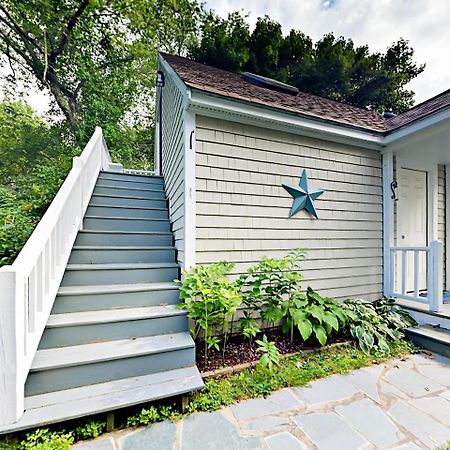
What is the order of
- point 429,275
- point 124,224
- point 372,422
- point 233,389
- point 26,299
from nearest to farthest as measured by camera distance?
point 26,299 → point 372,422 → point 233,389 → point 429,275 → point 124,224

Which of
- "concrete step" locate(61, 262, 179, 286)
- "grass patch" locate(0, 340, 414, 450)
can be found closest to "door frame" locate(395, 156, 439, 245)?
"grass patch" locate(0, 340, 414, 450)

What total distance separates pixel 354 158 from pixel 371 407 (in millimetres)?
3243

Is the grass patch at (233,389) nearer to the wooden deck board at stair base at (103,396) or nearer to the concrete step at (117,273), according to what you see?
the wooden deck board at stair base at (103,396)

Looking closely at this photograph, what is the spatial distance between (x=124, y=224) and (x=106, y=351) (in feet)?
6.81

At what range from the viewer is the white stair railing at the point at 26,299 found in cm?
161

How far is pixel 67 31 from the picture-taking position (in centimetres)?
1068

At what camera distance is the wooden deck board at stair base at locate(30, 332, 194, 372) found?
6.61ft

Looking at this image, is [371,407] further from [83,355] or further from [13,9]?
[13,9]

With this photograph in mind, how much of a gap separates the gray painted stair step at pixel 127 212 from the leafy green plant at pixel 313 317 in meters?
2.45

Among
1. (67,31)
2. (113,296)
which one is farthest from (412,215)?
(67,31)

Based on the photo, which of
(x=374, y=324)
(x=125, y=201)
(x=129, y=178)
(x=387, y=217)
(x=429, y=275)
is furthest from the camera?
(x=129, y=178)

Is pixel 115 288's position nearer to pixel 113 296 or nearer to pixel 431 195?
pixel 113 296

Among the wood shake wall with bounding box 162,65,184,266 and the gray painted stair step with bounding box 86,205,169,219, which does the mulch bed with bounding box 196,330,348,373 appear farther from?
the gray painted stair step with bounding box 86,205,169,219

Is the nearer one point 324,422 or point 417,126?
point 324,422
